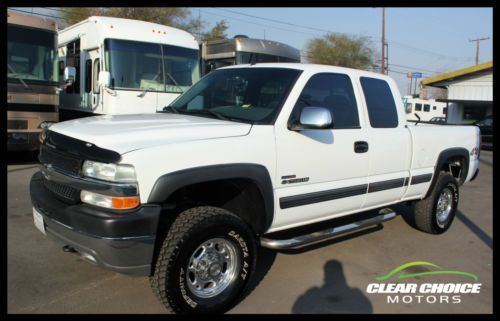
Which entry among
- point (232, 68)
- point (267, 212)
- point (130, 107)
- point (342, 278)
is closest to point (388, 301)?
point (342, 278)

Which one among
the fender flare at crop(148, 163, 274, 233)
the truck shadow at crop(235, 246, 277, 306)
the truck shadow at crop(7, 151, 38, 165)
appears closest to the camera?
the fender flare at crop(148, 163, 274, 233)

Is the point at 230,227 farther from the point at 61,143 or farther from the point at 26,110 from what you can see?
the point at 26,110

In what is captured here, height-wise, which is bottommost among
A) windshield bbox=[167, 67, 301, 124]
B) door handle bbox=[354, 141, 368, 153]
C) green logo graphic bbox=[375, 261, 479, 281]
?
green logo graphic bbox=[375, 261, 479, 281]

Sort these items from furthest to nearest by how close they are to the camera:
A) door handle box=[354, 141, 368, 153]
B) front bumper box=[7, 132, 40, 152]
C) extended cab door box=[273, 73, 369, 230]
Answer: front bumper box=[7, 132, 40, 152], door handle box=[354, 141, 368, 153], extended cab door box=[273, 73, 369, 230]

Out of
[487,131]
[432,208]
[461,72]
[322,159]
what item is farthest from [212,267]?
[461,72]

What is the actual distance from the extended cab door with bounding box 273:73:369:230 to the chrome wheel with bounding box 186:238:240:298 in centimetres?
53

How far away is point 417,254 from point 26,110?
7.74 m

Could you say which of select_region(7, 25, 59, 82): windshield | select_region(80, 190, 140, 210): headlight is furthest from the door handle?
select_region(7, 25, 59, 82): windshield

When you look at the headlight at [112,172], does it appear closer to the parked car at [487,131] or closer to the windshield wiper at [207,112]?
the windshield wiper at [207,112]

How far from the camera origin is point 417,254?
503 centimetres

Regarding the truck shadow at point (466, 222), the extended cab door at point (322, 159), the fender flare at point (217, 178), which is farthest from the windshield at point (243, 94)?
the truck shadow at point (466, 222)

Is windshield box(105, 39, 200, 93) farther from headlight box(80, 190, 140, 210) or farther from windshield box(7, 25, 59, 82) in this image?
headlight box(80, 190, 140, 210)

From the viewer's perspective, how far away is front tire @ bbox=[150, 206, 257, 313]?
313 cm

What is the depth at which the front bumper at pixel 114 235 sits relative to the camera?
9.43 ft
